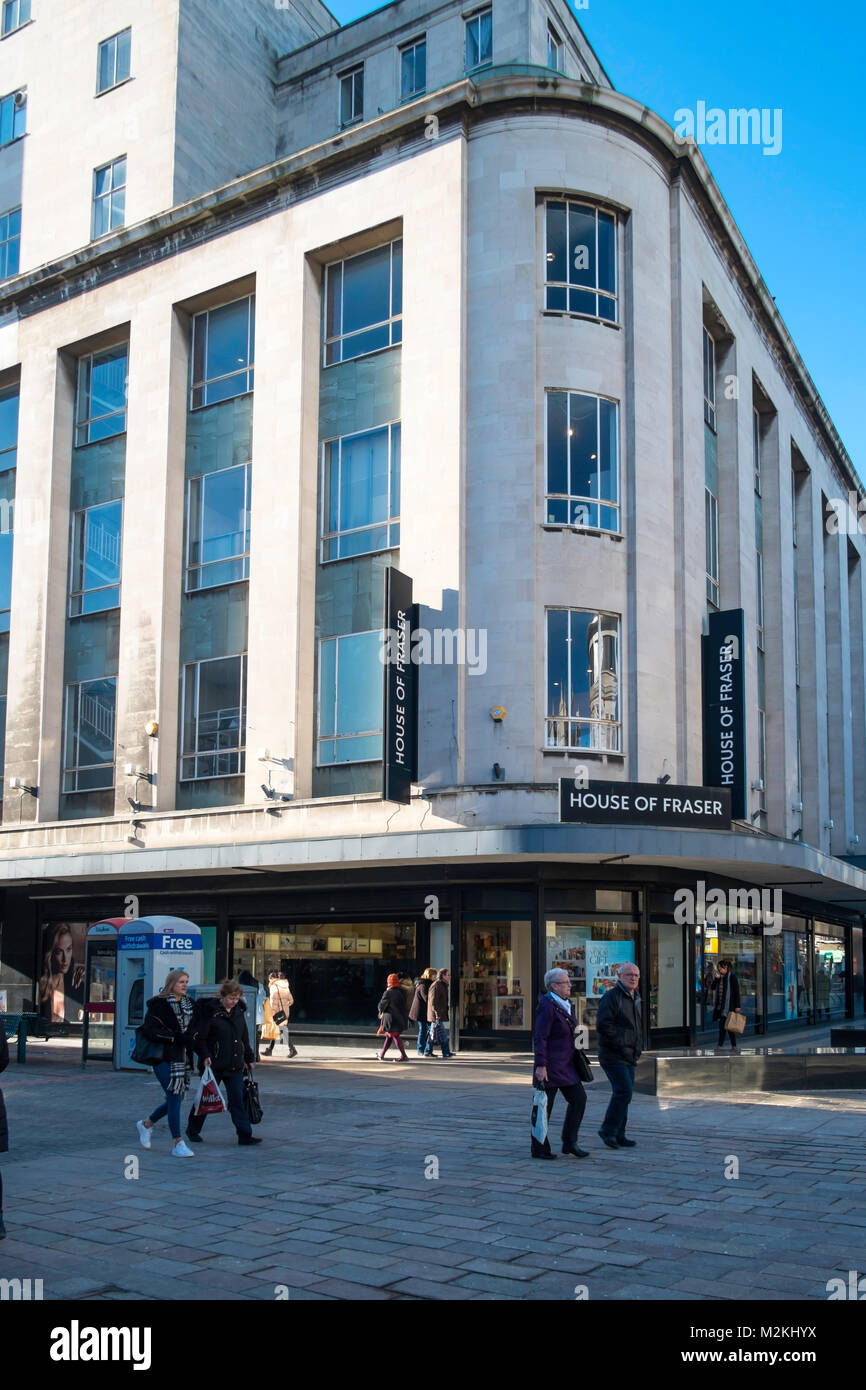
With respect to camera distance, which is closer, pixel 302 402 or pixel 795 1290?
pixel 795 1290

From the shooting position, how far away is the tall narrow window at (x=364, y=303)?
81.5 ft

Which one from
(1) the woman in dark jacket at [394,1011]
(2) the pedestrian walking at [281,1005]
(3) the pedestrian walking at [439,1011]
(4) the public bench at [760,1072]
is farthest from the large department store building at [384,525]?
(4) the public bench at [760,1072]

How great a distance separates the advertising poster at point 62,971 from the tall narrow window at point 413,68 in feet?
73.6

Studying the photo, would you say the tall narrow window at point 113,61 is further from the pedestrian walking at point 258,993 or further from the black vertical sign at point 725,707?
the pedestrian walking at point 258,993

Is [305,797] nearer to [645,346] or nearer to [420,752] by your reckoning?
[420,752]

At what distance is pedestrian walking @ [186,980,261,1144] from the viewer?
1127cm

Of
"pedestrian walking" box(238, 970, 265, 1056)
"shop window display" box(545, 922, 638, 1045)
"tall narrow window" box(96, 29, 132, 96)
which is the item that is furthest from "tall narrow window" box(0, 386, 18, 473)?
"shop window display" box(545, 922, 638, 1045)

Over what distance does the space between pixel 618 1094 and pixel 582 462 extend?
14.5 m

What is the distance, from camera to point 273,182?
85.6 ft

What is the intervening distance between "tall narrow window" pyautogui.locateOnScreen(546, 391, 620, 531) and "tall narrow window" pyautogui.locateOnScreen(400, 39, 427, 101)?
13079 mm

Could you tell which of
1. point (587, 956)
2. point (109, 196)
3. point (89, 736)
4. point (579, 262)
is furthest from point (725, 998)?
point (109, 196)

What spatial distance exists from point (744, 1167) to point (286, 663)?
1566cm
